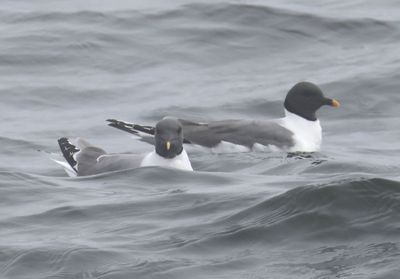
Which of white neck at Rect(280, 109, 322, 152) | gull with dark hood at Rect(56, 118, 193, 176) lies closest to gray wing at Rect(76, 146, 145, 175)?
gull with dark hood at Rect(56, 118, 193, 176)

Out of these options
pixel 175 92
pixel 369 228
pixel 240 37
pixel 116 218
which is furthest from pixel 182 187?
pixel 240 37

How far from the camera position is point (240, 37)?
1978 centimetres

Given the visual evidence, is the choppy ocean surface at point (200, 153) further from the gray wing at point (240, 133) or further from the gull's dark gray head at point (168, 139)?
the gull's dark gray head at point (168, 139)

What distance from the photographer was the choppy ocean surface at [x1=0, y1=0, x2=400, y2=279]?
8.38m

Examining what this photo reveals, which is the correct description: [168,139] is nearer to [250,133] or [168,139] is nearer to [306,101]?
[250,133]

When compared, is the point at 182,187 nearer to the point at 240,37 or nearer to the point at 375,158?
the point at 375,158

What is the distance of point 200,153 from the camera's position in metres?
14.6

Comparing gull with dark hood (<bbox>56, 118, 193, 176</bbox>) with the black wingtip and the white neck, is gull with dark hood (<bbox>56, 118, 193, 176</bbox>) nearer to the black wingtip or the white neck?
the black wingtip

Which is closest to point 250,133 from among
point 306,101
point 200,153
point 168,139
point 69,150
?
point 200,153

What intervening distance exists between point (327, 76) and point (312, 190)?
29.7ft

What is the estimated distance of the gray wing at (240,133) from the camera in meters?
14.5

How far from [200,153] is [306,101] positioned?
1.60 m

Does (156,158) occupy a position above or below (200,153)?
above

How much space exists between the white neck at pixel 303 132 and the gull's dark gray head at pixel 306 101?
0.24 ft
